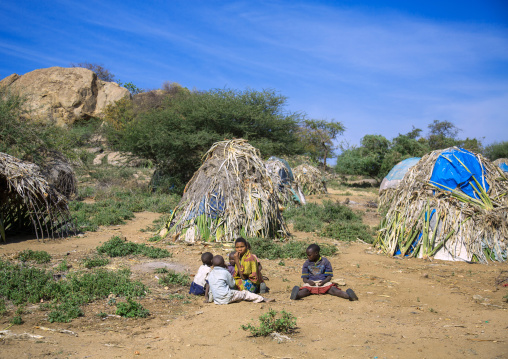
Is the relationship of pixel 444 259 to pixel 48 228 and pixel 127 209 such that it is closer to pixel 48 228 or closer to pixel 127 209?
pixel 48 228

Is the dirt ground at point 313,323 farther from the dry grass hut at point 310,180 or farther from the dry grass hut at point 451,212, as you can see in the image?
the dry grass hut at point 310,180

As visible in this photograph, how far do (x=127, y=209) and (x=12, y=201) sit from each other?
4.34 metres

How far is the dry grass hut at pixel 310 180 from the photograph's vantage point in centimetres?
2017

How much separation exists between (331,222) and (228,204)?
441 cm

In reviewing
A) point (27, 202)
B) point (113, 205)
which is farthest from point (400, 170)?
point (27, 202)

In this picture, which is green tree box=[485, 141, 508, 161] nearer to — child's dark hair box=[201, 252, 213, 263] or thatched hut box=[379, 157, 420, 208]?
thatched hut box=[379, 157, 420, 208]

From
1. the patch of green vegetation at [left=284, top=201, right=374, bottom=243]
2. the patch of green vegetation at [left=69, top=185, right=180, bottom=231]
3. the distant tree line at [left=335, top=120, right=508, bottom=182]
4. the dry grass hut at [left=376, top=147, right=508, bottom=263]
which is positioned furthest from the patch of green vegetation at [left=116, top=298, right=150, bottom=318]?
the distant tree line at [left=335, top=120, right=508, bottom=182]

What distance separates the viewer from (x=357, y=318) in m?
4.56

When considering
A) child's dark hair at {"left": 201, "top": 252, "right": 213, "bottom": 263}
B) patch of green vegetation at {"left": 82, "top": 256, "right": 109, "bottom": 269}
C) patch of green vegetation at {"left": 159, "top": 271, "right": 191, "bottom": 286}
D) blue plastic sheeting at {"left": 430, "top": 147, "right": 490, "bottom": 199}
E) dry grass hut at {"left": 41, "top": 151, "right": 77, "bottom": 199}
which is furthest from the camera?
dry grass hut at {"left": 41, "top": 151, "right": 77, "bottom": 199}

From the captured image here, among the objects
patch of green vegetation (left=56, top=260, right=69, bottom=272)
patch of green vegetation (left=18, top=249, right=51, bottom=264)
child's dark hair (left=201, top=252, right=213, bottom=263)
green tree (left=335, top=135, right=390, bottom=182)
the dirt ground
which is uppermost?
green tree (left=335, top=135, right=390, bottom=182)

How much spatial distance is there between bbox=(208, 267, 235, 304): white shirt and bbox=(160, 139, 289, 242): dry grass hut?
128 inches

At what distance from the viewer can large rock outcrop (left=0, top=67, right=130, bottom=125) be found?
30.8 meters

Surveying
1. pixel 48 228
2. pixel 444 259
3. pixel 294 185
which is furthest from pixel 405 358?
pixel 294 185

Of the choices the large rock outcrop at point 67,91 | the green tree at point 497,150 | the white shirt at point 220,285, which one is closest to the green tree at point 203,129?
the white shirt at point 220,285
